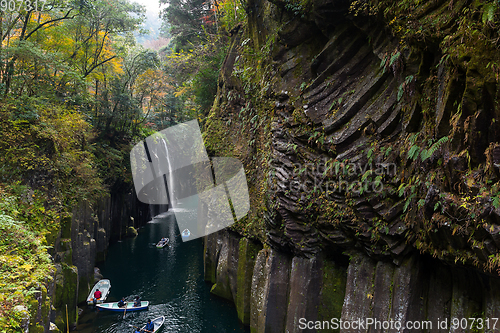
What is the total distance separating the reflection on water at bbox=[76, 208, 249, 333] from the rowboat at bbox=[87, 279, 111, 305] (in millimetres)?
385

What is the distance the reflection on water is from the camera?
15.2m

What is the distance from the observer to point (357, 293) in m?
8.88

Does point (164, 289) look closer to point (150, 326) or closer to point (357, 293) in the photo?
point (150, 326)

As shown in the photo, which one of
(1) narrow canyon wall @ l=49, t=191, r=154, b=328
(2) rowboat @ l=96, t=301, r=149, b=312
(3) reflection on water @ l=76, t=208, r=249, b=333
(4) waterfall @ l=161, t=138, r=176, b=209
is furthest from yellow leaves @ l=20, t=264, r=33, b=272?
(4) waterfall @ l=161, t=138, r=176, b=209

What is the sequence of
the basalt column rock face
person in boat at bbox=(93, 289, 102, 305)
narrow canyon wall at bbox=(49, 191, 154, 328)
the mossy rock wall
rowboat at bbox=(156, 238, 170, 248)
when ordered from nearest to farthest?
the basalt column rock face → the mossy rock wall → narrow canyon wall at bbox=(49, 191, 154, 328) → person in boat at bbox=(93, 289, 102, 305) → rowboat at bbox=(156, 238, 170, 248)

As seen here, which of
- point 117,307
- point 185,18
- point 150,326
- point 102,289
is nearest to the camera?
point 150,326

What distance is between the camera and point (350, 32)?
9609mm

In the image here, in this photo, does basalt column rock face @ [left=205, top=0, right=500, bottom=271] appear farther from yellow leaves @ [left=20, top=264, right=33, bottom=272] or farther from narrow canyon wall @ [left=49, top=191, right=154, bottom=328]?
narrow canyon wall @ [left=49, top=191, right=154, bottom=328]

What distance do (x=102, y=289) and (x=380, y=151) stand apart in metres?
17.8

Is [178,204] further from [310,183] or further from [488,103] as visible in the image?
[488,103]

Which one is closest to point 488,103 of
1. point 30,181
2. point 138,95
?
point 30,181

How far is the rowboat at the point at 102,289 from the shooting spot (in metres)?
16.7

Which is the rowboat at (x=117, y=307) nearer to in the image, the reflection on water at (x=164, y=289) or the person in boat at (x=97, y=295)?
the reflection on water at (x=164, y=289)

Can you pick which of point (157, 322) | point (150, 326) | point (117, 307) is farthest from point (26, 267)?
point (117, 307)
